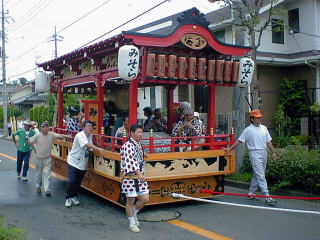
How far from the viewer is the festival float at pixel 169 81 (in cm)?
648

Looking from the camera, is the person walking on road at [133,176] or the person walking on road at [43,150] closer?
the person walking on road at [133,176]

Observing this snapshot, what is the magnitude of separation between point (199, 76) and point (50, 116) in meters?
23.3

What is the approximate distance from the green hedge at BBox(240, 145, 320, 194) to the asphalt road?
42 centimetres

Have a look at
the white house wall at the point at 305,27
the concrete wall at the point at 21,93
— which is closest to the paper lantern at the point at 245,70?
the white house wall at the point at 305,27

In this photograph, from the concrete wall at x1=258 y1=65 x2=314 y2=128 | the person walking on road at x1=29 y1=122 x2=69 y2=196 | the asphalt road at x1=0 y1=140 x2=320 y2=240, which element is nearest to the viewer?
the asphalt road at x1=0 y1=140 x2=320 y2=240

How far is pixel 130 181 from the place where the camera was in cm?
554

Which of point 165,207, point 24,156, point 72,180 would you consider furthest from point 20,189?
point 165,207

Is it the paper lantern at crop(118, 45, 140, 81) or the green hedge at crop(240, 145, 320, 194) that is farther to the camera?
the green hedge at crop(240, 145, 320, 194)

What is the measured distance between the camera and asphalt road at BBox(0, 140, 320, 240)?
538 centimetres

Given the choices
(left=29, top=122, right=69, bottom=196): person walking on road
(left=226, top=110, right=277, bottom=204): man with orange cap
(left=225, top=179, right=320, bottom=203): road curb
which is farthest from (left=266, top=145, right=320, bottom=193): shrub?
(left=29, top=122, right=69, bottom=196): person walking on road

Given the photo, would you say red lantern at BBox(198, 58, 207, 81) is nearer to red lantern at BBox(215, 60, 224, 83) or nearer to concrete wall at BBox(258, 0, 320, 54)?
red lantern at BBox(215, 60, 224, 83)

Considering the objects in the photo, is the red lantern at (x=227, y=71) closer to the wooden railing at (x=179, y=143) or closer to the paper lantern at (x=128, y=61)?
the wooden railing at (x=179, y=143)

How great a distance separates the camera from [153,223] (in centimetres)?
597

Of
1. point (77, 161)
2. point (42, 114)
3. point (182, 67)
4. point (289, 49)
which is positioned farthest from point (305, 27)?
point (42, 114)
